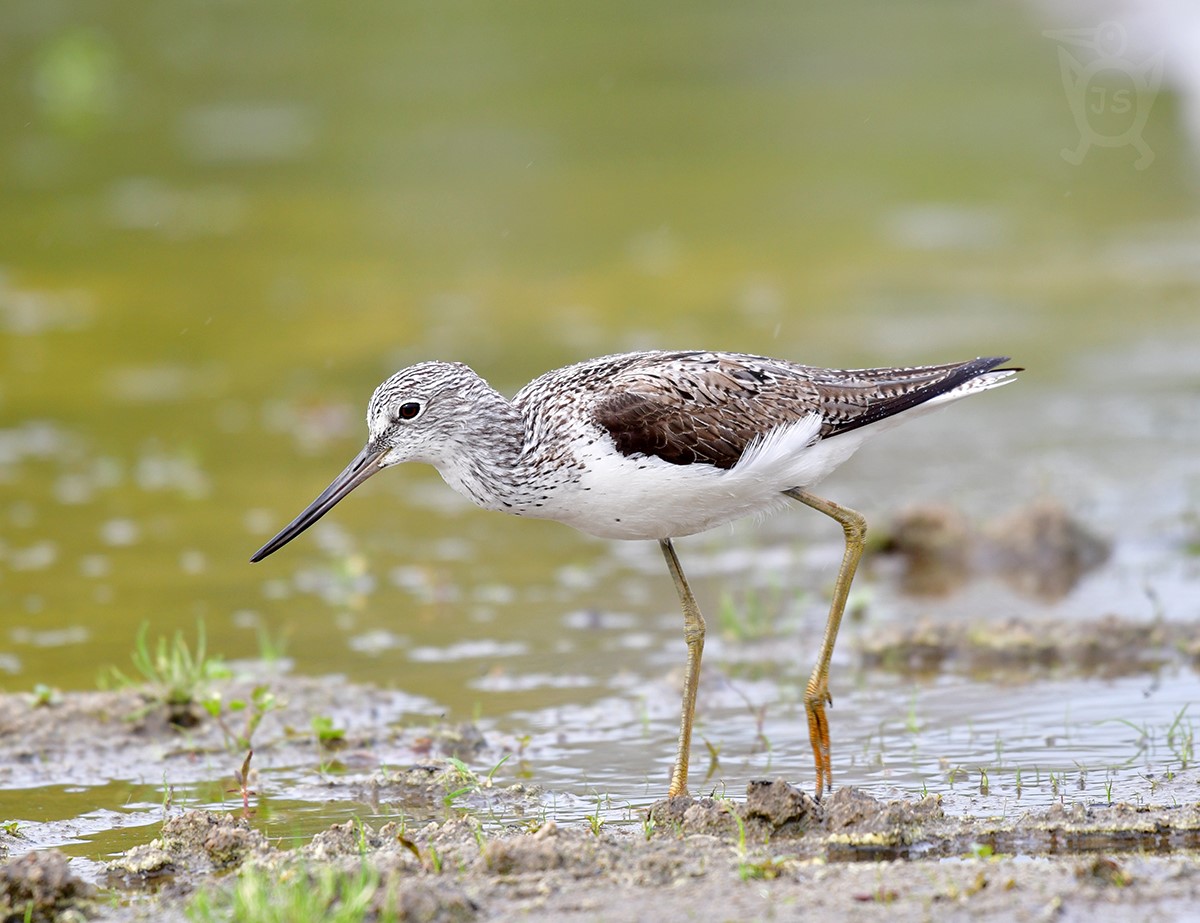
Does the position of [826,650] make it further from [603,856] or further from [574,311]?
[574,311]

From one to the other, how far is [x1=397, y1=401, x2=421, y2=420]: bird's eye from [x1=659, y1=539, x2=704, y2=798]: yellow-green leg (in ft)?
3.27

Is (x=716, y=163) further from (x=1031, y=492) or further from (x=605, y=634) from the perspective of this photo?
(x=605, y=634)

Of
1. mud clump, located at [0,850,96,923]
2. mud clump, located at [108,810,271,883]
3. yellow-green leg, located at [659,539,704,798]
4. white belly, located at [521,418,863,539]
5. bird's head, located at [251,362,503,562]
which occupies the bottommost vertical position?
mud clump, located at [0,850,96,923]

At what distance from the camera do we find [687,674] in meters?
6.19

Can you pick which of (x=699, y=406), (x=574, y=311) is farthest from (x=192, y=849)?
(x=574, y=311)

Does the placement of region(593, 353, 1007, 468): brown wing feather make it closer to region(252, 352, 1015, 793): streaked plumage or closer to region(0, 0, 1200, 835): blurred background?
region(252, 352, 1015, 793): streaked plumage

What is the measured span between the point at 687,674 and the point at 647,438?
35.2 inches

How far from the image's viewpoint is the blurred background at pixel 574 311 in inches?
309

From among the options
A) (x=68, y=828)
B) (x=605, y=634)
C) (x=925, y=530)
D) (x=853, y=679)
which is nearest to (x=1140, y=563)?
(x=925, y=530)

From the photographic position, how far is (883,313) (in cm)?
1360

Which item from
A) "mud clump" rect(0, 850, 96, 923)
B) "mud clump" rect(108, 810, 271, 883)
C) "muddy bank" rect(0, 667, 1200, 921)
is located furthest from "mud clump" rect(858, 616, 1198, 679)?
"mud clump" rect(0, 850, 96, 923)

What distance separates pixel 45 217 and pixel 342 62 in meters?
9.92

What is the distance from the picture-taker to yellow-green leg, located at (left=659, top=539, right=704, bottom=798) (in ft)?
19.4

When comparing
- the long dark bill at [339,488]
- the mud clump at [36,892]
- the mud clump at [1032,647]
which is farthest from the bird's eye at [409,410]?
the mud clump at [1032,647]
